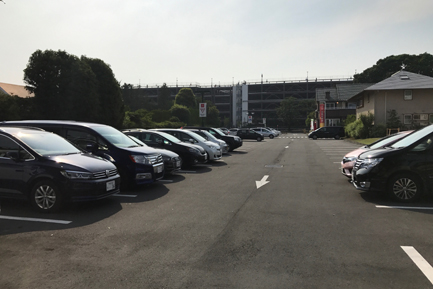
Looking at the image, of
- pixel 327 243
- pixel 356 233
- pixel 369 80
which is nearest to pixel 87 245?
pixel 327 243

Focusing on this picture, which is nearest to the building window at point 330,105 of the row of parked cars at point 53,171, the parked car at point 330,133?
the parked car at point 330,133

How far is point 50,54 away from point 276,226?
73.2 ft

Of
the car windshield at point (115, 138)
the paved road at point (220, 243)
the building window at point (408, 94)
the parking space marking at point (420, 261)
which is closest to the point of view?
the paved road at point (220, 243)

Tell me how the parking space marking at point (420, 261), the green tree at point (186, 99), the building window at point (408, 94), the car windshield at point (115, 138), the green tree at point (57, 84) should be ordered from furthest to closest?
the green tree at point (186, 99)
the building window at point (408, 94)
the green tree at point (57, 84)
the car windshield at point (115, 138)
the parking space marking at point (420, 261)

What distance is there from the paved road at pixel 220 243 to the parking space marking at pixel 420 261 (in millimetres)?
27

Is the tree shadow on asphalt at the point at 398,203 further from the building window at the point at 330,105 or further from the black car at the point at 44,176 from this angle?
the building window at the point at 330,105

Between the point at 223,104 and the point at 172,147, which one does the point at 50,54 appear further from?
the point at 223,104

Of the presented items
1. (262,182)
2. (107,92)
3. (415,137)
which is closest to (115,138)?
(262,182)

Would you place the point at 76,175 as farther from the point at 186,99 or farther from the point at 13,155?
→ the point at 186,99

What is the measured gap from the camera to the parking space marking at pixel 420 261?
4031 mm

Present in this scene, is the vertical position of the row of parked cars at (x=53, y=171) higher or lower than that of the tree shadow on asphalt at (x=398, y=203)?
higher

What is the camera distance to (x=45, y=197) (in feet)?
22.4

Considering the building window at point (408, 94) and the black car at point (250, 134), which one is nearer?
the building window at point (408, 94)

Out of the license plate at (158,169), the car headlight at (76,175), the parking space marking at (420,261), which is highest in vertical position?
the car headlight at (76,175)
